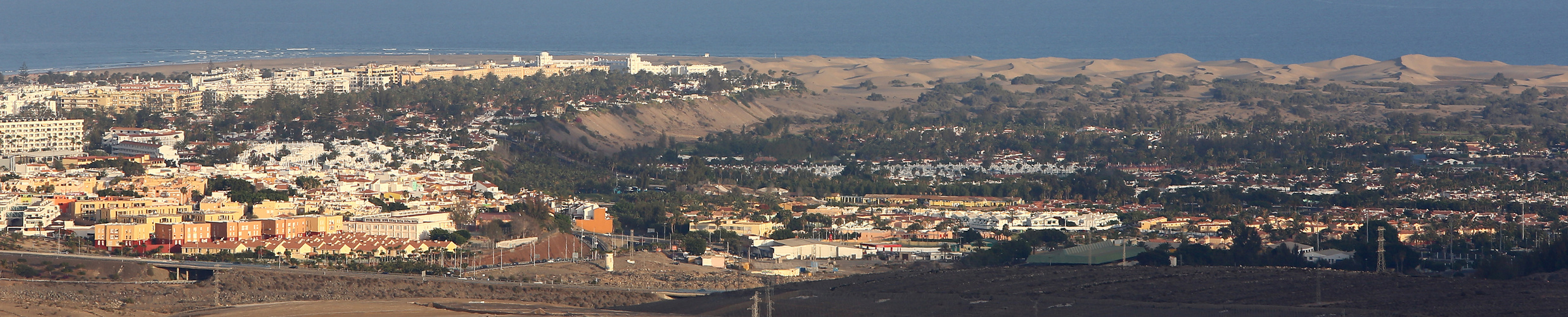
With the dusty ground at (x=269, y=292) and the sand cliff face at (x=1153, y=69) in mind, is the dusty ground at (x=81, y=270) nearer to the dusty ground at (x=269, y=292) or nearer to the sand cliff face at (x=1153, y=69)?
the dusty ground at (x=269, y=292)

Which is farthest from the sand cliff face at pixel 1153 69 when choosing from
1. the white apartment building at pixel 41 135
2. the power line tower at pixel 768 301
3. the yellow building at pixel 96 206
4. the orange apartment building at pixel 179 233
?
the power line tower at pixel 768 301

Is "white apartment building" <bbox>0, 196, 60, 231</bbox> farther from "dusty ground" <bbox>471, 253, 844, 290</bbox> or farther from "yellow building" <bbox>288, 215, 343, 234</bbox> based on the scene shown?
"dusty ground" <bbox>471, 253, 844, 290</bbox>

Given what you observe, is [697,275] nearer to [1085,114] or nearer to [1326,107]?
[1085,114]

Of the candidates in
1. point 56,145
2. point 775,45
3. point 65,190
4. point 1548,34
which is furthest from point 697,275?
point 1548,34

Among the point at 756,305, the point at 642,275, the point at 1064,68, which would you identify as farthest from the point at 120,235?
the point at 1064,68

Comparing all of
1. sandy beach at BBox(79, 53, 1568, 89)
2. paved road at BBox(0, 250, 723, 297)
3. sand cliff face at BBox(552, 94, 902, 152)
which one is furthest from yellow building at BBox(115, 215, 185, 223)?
sandy beach at BBox(79, 53, 1568, 89)

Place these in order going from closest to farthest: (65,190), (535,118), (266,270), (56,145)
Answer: (266,270) < (65,190) < (56,145) < (535,118)
